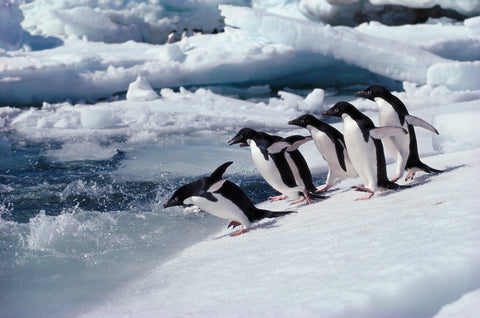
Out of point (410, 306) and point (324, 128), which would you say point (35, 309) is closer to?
point (410, 306)

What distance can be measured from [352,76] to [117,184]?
664 cm

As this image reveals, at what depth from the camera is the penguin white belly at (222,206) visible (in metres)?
2.92

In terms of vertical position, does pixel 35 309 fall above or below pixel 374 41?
below

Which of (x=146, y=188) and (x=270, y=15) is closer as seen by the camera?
(x=146, y=188)

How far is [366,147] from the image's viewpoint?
2.89m

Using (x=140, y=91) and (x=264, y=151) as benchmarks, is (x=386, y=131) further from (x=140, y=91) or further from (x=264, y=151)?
(x=140, y=91)

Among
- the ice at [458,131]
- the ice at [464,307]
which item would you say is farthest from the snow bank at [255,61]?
the ice at [464,307]

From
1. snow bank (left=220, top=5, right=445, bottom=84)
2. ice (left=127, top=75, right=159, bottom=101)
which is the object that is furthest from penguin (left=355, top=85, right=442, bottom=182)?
ice (left=127, top=75, right=159, bottom=101)

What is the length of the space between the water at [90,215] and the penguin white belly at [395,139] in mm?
1084

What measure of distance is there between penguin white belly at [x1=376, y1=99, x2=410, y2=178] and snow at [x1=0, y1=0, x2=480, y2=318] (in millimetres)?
169

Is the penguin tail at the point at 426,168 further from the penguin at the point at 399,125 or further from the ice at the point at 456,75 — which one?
the ice at the point at 456,75

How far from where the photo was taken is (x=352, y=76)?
10.2 meters

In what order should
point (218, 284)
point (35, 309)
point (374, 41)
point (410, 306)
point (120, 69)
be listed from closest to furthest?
point (410, 306) → point (218, 284) → point (35, 309) → point (374, 41) → point (120, 69)

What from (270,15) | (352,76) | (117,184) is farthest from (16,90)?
(352,76)
